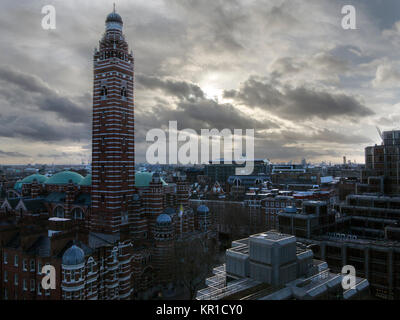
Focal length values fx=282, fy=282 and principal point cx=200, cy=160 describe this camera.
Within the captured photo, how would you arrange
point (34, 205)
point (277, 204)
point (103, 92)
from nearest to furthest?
1. point (103, 92)
2. point (34, 205)
3. point (277, 204)

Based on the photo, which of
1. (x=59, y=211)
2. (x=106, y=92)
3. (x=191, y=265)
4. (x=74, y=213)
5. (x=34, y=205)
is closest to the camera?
(x=191, y=265)

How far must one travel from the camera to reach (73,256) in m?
33.1

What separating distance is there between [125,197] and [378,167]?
64.9 m

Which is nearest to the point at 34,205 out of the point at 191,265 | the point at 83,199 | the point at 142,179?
the point at 83,199

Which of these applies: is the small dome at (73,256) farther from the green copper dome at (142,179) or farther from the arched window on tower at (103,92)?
the arched window on tower at (103,92)

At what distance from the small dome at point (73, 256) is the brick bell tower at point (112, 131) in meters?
19.2

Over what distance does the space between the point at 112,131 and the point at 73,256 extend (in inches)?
1072

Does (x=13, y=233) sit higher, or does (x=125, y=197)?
(x=125, y=197)

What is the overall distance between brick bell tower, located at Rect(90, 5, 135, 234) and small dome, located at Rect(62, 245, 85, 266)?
63.1 ft

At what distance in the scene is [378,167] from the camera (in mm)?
74500

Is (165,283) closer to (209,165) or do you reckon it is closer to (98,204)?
(98,204)

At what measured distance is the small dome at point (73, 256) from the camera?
3284cm

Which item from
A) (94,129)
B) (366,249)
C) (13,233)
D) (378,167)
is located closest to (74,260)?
(13,233)

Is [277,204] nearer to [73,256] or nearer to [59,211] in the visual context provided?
[59,211]
